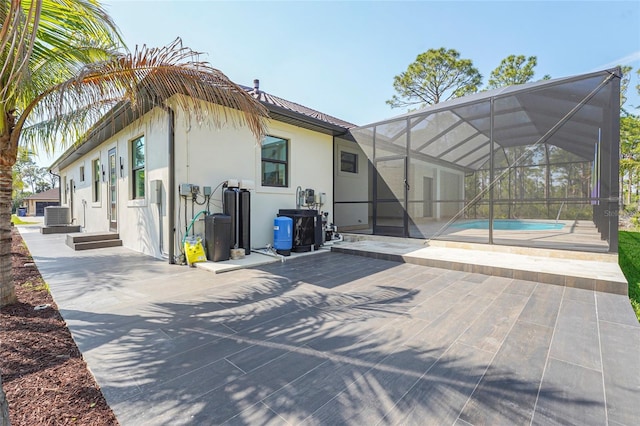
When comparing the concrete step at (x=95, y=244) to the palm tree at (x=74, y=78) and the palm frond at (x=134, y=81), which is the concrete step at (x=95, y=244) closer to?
the palm tree at (x=74, y=78)

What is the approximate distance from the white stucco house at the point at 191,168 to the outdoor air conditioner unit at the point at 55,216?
3431 mm

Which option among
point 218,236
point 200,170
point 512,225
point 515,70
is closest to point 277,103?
point 200,170

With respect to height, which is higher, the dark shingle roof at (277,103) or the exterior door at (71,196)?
the dark shingle roof at (277,103)

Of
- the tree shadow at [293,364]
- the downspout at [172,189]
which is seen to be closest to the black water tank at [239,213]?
the downspout at [172,189]

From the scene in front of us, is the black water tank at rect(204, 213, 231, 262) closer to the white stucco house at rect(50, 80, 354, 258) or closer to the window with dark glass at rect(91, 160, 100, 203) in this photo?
the white stucco house at rect(50, 80, 354, 258)

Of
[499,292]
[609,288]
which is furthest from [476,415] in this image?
[609,288]

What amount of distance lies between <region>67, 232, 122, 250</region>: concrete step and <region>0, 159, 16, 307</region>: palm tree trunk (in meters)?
4.74

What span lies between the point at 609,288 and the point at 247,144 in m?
6.33

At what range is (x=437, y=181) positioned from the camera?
518 inches

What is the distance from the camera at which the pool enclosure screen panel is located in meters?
5.05

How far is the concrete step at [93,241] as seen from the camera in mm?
6867

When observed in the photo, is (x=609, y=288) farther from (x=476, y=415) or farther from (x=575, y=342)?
(x=476, y=415)

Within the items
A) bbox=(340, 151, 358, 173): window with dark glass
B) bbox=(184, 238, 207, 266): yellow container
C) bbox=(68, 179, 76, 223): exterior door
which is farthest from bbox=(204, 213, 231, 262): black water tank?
bbox=(68, 179, 76, 223): exterior door

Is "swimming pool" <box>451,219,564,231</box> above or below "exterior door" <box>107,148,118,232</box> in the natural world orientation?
below
